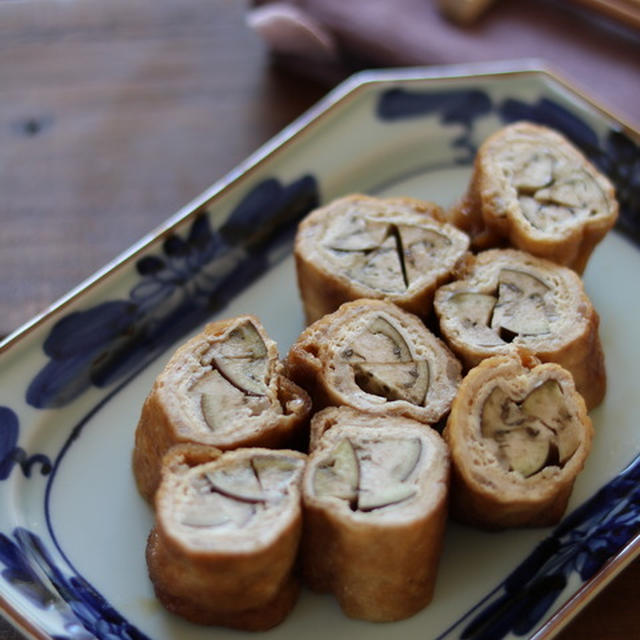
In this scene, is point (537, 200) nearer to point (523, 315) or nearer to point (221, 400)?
point (523, 315)

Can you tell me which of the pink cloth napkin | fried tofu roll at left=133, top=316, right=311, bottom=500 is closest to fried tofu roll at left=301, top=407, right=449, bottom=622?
fried tofu roll at left=133, top=316, right=311, bottom=500

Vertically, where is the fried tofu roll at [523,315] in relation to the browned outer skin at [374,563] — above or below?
above

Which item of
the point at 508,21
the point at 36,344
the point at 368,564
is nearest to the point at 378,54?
the point at 508,21

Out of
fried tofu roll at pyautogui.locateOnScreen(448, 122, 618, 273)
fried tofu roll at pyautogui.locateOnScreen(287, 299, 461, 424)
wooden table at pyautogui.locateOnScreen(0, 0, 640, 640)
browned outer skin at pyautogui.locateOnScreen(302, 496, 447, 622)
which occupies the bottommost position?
wooden table at pyautogui.locateOnScreen(0, 0, 640, 640)

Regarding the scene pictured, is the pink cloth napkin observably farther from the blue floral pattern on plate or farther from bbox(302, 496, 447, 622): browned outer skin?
bbox(302, 496, 447, 622): browned outer skin

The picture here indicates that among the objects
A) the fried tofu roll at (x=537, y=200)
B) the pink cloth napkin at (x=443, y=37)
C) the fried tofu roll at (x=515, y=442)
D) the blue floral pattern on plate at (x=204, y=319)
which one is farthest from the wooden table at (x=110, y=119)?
the fried tofu roll at (x=515, y=442)

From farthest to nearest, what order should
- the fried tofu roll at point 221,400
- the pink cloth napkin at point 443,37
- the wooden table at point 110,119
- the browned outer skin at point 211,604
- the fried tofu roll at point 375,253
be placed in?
the pink cloth napkin at point 443,37, the wooden table at point 110,119, the fried tofu roll at point 375,253, the fried tofu roll at point 221,400, the browned outer skin at point 211,604

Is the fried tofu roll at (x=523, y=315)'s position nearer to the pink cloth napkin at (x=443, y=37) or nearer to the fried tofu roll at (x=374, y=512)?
the fried tofu roll at (x=374, y=512)
